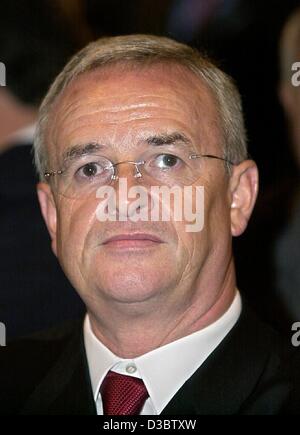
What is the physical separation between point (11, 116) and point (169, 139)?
1.33 ft

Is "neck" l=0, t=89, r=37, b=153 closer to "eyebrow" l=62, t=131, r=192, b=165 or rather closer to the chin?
"eyebrow" l=62, t=131, r=192, b=165

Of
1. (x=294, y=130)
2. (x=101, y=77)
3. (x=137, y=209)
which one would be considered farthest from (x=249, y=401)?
(x=101, y=77)

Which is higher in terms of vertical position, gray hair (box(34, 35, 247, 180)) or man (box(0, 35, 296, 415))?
gray hair (box(34, 35, 247, 180))

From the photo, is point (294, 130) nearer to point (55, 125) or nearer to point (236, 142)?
point (236, 142)

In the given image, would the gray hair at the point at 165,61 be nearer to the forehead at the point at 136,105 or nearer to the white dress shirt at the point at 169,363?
the forehead at the point at 136,105

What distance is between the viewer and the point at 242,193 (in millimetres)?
2102

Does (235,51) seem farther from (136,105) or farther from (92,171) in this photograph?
(92,171)

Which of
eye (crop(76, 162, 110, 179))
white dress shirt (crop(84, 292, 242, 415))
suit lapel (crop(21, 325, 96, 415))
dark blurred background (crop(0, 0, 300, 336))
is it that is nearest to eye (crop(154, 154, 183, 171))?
eye (crop(76, 162, 110, 179))

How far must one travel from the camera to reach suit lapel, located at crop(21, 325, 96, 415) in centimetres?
210

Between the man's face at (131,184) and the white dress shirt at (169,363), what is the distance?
7 centimetres

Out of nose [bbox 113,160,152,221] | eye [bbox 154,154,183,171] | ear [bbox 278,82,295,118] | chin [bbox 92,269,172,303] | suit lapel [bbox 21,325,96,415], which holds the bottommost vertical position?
suit lapel [bbox 21,325,96,415]

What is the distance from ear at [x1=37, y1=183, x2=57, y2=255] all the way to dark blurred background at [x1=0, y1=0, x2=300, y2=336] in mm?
138

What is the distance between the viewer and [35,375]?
2.18m

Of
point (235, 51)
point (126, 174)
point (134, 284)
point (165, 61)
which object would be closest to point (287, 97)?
point (235, 51)
